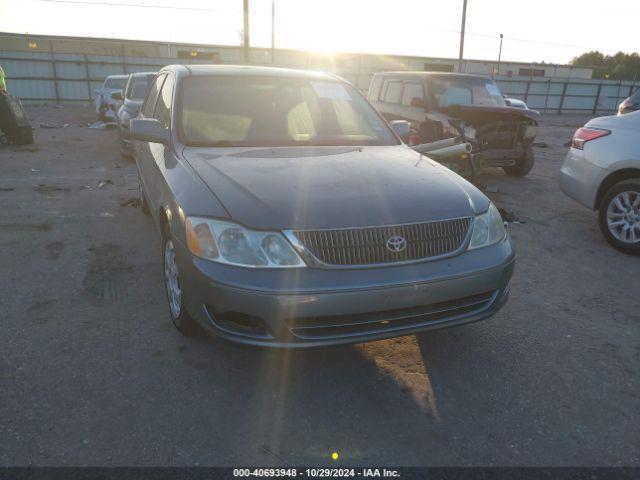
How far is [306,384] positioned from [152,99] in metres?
3.57

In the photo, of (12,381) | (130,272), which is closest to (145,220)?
(130,272)

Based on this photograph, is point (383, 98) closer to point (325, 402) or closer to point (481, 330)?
point (481, 330)

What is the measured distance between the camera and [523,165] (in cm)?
904

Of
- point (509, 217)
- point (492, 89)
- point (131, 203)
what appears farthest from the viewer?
point (492, 89)

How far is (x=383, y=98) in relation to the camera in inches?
405

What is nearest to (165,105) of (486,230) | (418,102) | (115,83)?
(486,230)

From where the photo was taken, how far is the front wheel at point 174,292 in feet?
9.72

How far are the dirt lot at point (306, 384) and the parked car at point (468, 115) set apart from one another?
426cm

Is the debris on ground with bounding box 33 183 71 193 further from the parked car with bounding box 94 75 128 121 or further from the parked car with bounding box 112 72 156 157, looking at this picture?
the parked car with bounding box 94 75 128 121

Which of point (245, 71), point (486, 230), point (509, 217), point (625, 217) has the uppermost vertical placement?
point (245, 71)

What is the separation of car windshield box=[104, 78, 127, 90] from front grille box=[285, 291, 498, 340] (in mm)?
16002

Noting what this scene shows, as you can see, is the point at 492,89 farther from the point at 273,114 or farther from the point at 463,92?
the point at 273,114

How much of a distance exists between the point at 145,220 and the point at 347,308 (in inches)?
159

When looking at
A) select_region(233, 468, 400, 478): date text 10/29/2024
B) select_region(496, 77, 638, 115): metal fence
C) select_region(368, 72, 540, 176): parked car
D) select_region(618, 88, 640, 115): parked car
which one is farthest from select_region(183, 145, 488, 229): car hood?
select_region(496, 77, 638, 115): metal fence
